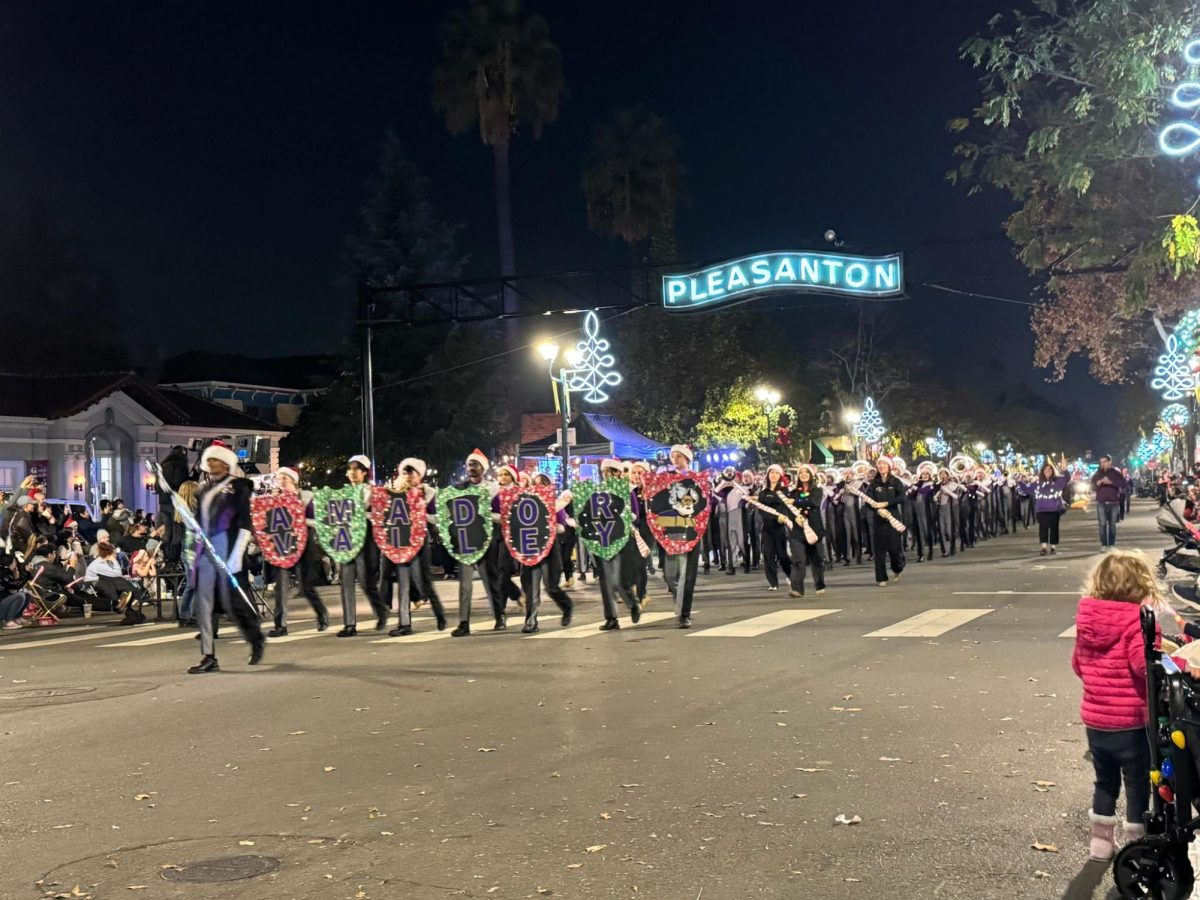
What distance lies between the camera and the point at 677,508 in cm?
1465

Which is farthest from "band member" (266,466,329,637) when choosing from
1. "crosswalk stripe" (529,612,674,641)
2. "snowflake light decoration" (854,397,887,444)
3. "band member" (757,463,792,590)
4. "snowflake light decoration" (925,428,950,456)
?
"snowflake light decoration" (925,428,950,456)

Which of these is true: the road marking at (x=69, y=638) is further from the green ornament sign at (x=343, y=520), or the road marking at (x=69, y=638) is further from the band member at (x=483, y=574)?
the band member at (x=483, y=574)

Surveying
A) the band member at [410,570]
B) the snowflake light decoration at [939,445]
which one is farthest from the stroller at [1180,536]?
the snowflake light decoration at [939,445]

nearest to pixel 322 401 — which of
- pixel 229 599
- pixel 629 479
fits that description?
pixel 629 479

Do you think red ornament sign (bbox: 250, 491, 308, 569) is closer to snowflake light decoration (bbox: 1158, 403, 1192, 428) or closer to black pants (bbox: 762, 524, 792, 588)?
black pants (bbox: 762, 524, 792, 588)

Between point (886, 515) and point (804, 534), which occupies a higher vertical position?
point (886, 515)

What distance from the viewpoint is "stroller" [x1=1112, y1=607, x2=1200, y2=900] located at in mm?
4523

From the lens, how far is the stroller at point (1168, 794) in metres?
4.52

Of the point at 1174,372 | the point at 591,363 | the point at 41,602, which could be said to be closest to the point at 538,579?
the point at 41,602

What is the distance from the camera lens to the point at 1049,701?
867 cm

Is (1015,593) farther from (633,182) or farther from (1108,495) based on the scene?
(633,182)

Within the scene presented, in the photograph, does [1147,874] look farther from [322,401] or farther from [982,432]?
[982,432]

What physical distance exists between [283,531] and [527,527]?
3.30 m

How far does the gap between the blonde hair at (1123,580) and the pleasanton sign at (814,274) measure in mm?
19219
